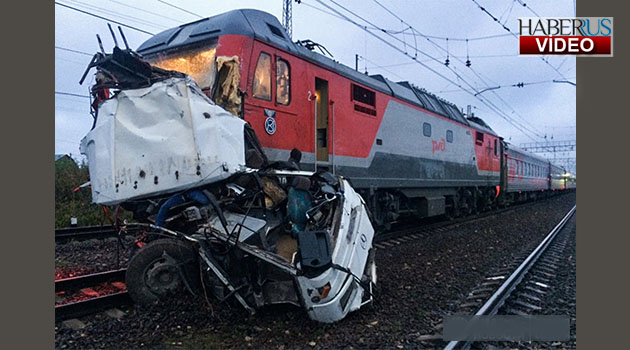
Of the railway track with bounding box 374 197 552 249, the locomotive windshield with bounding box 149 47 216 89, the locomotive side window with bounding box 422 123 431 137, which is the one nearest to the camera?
the locomotive windshield with bounding box 149 47 216 89

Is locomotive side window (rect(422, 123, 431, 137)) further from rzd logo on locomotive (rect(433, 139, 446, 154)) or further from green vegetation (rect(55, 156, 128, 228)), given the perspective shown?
green vegetation (rect(55, 156, 128, 228))

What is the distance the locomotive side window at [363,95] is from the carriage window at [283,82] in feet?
7.09

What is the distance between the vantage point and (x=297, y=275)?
12.9 ft

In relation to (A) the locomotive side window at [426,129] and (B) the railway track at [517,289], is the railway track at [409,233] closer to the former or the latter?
(A) the locomotive side window at [426,129]

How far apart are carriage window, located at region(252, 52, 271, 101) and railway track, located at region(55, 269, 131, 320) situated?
3030 millimetres

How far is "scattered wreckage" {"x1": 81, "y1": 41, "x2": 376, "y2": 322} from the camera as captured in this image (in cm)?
412

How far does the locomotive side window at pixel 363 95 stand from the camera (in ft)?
28.2

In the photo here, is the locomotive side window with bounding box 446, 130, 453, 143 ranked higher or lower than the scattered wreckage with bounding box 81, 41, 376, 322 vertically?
higher

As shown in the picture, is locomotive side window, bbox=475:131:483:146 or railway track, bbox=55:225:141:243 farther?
locomotive side window, bbox=475:131:483:146

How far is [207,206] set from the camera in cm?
440

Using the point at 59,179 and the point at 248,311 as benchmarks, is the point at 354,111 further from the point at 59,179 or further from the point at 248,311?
the point at 59,179

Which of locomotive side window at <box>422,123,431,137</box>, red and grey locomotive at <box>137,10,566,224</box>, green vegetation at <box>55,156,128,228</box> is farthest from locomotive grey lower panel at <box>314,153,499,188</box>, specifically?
green vegetation at <box>55,156,128,228</box>

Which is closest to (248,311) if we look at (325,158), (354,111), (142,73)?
(142,73)

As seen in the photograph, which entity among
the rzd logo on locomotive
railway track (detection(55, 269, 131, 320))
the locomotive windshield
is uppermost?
the locomotive windshield
